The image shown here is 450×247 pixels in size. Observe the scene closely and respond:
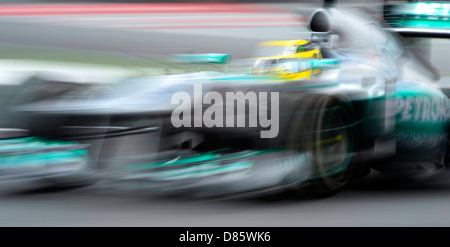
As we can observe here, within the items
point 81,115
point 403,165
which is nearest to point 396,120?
point 403,165

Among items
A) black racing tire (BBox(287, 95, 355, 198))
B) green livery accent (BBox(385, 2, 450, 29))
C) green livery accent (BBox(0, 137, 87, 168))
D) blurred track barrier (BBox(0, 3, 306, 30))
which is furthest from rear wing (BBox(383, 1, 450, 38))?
green livery accent (BBox(0, 137, 87, 168))

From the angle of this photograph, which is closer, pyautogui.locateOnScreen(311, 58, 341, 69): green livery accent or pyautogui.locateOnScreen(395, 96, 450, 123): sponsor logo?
pyautogui.locateOnScreen(311, 58, 341, 69): green livery accent

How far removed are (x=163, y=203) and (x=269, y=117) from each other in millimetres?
523

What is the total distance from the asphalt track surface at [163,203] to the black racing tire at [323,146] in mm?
51

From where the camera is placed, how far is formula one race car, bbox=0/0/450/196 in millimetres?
2770

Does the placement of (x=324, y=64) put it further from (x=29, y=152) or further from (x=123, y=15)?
(x=29, y=152)

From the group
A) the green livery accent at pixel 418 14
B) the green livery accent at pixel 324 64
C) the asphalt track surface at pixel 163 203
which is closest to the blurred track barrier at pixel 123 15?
the asphalt track surface at pixel 163 203
